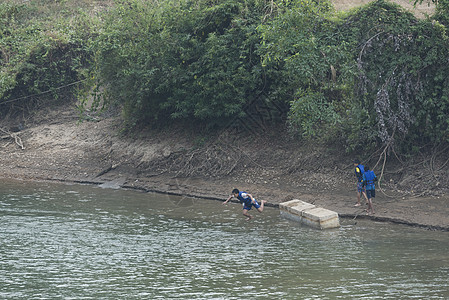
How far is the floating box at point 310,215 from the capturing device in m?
17.4

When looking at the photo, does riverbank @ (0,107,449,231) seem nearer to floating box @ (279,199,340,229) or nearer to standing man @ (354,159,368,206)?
standing man @ (354,159,368,206)

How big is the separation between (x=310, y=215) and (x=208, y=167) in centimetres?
743

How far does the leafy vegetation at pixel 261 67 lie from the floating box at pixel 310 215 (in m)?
3.39

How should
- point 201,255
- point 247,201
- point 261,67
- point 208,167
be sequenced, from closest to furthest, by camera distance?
point 201,255, point 247,201, point 261,67, point 208,167

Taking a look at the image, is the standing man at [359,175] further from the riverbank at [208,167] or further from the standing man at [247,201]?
the standing man at [247,201]

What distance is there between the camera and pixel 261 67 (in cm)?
2388

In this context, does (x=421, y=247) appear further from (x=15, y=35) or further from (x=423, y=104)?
(x=15, y=35)

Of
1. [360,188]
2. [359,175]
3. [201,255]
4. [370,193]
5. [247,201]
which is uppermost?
[359,175]

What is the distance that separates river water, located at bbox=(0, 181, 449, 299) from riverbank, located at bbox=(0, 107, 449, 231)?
155cm

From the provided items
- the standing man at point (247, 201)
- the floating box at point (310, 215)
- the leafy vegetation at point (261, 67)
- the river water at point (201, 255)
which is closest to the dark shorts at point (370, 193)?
the river water at point (201, 255)

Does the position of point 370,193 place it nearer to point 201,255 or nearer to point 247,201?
point 247,201

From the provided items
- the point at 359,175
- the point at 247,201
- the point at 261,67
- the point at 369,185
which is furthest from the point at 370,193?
the point at 261,67

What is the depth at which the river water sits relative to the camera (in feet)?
40.6

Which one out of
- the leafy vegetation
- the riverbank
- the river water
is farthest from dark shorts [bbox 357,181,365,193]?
the leafy vegetation
